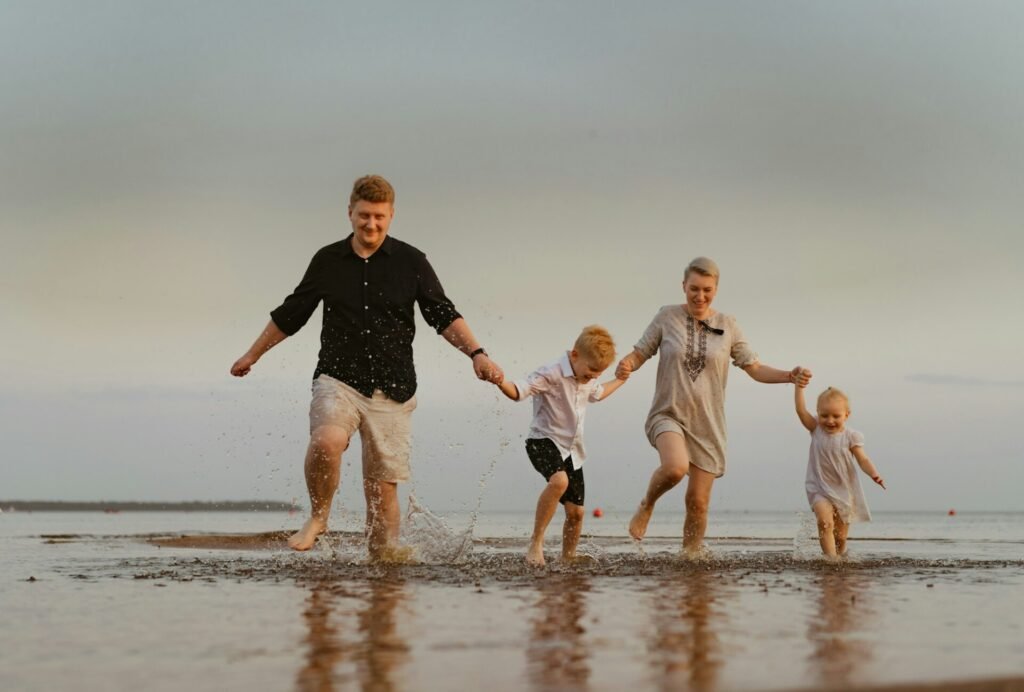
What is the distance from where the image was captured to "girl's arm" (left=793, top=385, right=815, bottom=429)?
11148mm

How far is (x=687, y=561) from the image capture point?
915 cm

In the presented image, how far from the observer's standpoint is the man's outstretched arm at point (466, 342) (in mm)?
8469

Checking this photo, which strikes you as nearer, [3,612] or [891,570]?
[3,612]

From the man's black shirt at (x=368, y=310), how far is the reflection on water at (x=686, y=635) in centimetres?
263

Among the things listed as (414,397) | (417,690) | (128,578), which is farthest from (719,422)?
(417,690)

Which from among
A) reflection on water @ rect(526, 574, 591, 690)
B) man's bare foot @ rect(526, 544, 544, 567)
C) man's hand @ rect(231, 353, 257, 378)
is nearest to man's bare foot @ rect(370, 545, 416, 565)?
man's bare foot @ rect(526, 544, 544, 567)

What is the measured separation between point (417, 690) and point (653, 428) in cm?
667

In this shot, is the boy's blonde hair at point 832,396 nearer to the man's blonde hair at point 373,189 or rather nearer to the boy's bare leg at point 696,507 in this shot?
the boy's bare leg at point 696,507

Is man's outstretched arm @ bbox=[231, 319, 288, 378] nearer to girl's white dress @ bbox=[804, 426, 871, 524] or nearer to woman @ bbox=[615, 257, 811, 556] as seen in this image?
woman @ bbox=[615, 257, 811, 556]

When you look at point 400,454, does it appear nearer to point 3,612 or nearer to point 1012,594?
point 3,612

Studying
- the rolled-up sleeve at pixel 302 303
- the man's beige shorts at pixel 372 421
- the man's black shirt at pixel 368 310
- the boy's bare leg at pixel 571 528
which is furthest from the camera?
the boy's bare leg at pixel 571 528

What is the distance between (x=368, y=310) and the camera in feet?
27.2

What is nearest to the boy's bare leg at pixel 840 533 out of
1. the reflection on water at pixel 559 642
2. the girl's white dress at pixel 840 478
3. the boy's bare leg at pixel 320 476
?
the girl's white dress at pixel 840 478

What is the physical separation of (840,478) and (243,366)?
562 cm
